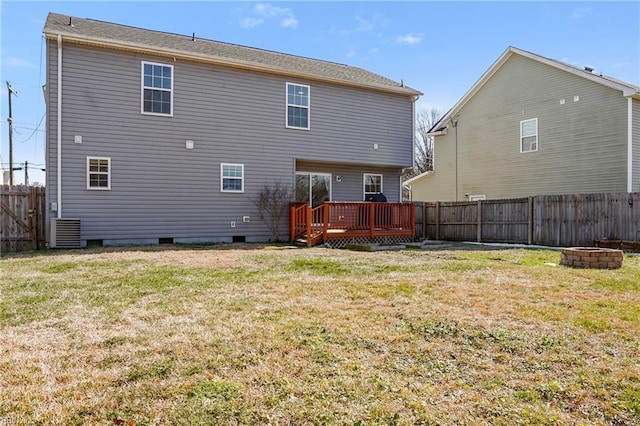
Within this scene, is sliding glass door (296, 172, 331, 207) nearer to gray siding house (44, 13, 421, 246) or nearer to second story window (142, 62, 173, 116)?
gray siding house (44, 13, 421, 246)

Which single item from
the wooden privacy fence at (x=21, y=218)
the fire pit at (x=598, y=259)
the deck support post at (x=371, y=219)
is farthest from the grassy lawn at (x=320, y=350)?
the deck support post at (x=371, y=219)

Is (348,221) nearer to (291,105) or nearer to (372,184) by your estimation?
(372,184)

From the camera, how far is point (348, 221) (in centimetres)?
1178

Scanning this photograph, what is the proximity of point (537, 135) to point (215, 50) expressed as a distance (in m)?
12.0

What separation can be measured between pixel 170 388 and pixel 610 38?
16.2 meters

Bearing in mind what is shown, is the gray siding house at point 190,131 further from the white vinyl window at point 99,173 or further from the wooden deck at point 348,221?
the wooden deck at point 348,221

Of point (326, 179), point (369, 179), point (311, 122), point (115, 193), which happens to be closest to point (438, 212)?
point (369, 179)

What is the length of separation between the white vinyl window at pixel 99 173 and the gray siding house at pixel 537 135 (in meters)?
14.2

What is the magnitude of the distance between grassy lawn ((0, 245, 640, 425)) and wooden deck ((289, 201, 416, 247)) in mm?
5527

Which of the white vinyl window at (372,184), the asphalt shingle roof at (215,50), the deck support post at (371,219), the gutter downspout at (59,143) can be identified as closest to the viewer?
the gutter downspout at (59,143)

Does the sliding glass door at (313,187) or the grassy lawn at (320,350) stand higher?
the sliding glass door at (313,187)

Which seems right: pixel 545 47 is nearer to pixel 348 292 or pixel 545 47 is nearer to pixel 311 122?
pixel 311 122

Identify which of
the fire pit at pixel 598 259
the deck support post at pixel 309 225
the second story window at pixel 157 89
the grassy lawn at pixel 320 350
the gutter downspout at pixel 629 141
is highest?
the second story window at pixel 157 89

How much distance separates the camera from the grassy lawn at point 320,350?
2281 millimetres
